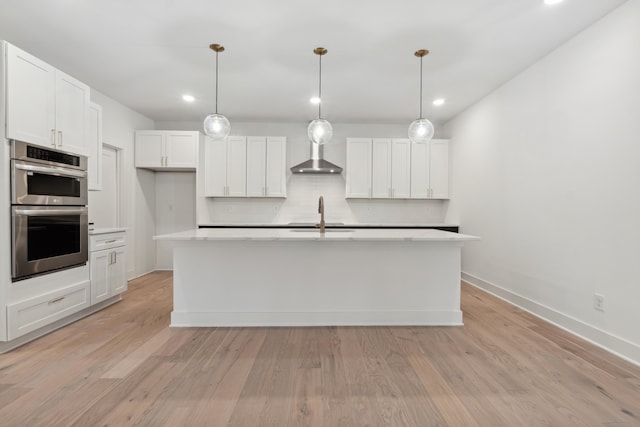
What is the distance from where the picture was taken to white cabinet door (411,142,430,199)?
525 centimetres

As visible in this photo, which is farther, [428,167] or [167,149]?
[428,167]

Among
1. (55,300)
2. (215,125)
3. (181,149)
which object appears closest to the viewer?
(55,300)

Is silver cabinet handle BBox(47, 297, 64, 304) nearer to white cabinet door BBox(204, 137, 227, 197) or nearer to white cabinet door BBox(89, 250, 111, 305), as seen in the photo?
white cabinet door BBox(89, 250, 111, 305)

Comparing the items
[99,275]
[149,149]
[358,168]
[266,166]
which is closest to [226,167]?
[266,166]

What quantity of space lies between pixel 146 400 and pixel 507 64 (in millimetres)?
4208

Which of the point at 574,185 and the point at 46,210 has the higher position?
the point at 574,185

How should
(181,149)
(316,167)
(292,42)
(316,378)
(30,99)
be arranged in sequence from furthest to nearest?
(316,167) < (181,149) < (292,42) < (30,99) < (316,378)

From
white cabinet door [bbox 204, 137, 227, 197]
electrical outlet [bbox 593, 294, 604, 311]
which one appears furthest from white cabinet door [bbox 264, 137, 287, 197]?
electrical outlet [bbox 593, 294, 604, 311]

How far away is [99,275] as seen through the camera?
3.20 m

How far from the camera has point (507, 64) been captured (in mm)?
3244

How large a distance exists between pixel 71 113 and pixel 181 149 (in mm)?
2019

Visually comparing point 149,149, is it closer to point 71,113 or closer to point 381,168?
point 71,113

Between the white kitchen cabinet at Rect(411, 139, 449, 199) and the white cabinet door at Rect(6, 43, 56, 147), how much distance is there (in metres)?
4.67

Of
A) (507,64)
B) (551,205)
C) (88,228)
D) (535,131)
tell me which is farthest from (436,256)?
(88,228)
